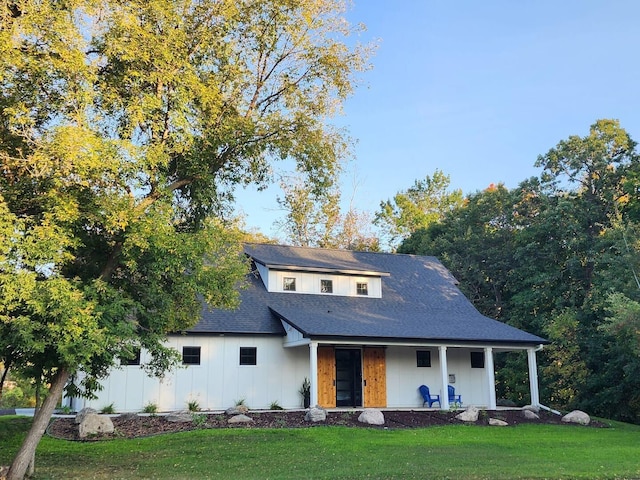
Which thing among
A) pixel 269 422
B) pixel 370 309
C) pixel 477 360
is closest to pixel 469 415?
pixel 477 360

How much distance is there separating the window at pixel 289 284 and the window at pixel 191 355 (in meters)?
4.72

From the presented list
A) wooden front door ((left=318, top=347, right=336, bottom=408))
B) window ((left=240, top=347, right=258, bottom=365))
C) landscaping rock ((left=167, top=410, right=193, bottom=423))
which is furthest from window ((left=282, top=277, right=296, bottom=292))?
landscaping rock ((left=167, top=410, right=193, bottom=423))

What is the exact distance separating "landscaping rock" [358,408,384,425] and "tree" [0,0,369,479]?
20.1 feet

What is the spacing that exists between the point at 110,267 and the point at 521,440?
10.7 m

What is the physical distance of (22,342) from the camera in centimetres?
877

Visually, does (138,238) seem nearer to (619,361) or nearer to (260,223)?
(619,361)

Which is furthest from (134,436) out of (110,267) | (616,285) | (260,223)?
(260,223)

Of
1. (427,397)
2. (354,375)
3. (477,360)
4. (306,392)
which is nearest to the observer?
(306,392)

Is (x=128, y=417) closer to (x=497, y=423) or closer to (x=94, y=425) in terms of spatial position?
(x=94, y=425)

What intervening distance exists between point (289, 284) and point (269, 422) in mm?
7587

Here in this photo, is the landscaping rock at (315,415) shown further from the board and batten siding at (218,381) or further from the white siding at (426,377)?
the white siding at (426,377)

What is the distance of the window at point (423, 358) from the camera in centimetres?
2148

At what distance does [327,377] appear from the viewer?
66.2ft

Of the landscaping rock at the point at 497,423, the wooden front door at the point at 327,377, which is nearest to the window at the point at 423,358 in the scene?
the wooden front door at the point at 327,377
